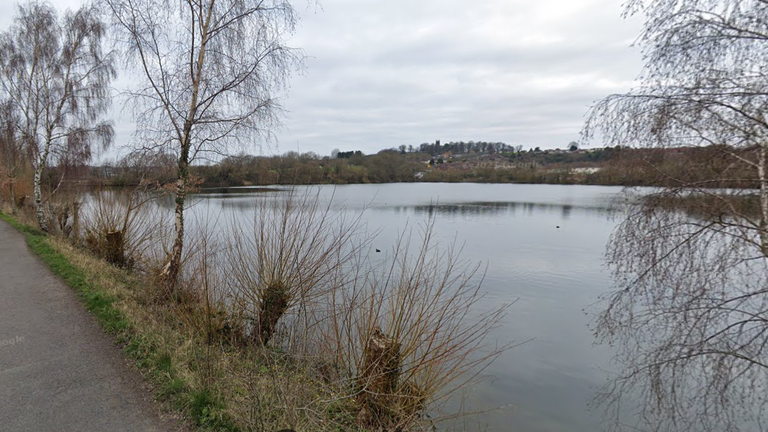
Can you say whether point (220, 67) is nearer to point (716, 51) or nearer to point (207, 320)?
point (207, 320)

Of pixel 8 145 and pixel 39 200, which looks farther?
pixel 8 145

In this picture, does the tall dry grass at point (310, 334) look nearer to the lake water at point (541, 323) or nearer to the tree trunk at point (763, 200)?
the lake water at point (541, 323)

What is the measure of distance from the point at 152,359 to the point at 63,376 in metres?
0.81

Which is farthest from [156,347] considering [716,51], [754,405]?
[754,405]

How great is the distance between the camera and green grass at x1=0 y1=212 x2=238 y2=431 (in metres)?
3.50

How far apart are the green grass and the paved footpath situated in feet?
0.43

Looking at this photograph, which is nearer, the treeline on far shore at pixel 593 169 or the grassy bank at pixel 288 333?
the grassy bank at pixel 288 333

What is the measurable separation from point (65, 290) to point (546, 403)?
926 cm

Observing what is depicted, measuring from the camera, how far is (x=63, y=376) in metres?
3.91

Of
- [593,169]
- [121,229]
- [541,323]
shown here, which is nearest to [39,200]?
[121,229]

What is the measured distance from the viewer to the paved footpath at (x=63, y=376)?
3248mm

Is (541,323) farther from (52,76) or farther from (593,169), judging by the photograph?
(52,76)

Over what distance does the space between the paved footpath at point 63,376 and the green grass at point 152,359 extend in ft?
0.43

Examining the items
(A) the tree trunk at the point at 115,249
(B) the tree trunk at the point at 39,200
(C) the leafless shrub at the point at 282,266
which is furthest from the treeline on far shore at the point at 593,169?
(B) the tree trunk at the point at 39,200
